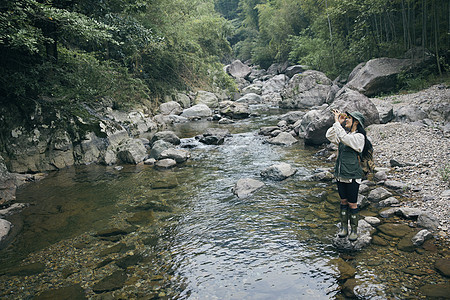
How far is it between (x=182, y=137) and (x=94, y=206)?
7772 millimetres

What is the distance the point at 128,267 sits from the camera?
4566mm

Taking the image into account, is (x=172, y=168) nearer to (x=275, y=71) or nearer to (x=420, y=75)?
(x=420, y=75)

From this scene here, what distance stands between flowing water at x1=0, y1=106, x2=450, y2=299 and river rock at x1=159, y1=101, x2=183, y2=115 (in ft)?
38.7

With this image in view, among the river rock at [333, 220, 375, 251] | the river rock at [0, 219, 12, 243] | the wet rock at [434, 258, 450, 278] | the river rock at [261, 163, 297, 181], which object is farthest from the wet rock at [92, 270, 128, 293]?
the river rock at [261, 163, 297, 181]

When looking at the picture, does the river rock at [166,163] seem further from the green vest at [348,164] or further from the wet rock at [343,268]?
the wet rock at [343,268]

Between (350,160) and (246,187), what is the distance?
3320 millimetres

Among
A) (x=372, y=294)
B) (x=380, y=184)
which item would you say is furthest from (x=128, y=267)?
(x=380, y=184)

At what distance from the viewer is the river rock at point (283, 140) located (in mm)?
11883

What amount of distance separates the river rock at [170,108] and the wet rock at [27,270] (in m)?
16.0

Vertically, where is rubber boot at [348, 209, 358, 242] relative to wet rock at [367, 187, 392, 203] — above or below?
above

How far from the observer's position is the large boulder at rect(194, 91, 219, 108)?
2333 centimetres

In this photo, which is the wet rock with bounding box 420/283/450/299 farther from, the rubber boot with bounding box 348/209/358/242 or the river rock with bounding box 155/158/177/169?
the river rock with bounding box 155/158/177/169

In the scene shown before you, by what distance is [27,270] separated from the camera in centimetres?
455

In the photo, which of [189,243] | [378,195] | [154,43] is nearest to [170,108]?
[154,43]
